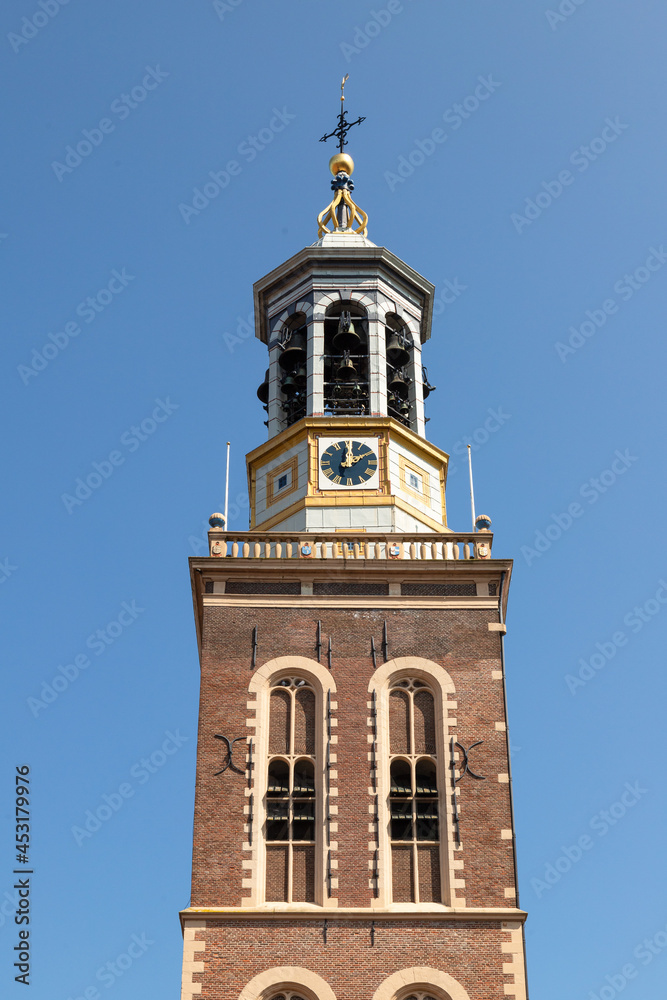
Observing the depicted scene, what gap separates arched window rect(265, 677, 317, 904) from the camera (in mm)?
30219

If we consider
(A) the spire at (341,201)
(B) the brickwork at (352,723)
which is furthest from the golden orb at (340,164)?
(B) the brickwork at (352,723)

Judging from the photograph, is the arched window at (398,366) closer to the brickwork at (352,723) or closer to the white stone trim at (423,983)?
the brickwork at (352,723)

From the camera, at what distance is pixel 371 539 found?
34.7 meters

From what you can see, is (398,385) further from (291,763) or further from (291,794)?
(291,794)

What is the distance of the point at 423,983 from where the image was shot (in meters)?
29.0

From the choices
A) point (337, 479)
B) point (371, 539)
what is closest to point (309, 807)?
point (371, 539)

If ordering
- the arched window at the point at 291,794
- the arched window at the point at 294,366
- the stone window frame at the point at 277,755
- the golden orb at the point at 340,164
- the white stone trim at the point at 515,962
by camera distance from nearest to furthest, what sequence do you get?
the white stone trim at the point at 515,962 < the stone window frame at the point at 277,755 < the arched window at the point at 291,794 < the arched window at the point at 294,366 < the golden orb at the point at 340,164

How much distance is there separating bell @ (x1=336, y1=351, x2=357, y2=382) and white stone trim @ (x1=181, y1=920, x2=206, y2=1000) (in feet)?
49.1

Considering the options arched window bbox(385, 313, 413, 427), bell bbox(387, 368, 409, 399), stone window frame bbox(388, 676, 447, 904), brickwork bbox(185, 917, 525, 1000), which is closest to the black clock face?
arched window bbox(385, 313, 413, 427)

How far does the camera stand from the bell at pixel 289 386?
39.8 metres

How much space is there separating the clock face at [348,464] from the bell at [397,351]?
3477mm

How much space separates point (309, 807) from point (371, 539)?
257 inches

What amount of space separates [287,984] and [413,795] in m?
4.66

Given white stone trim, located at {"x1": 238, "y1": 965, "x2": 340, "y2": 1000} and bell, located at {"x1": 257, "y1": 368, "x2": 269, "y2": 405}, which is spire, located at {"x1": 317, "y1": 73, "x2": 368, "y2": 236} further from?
white stone trim, located at {"x1": 238, "y1": 965, "x2": 340, "y2": 1000}
